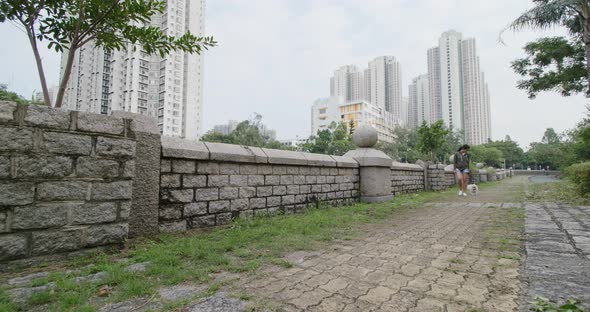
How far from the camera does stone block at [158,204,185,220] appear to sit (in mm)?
3529

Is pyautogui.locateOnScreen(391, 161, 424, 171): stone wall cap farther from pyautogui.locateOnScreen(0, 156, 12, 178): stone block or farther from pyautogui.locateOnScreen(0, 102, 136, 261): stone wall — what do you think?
pyautogui.locateOnScreen(0, 156, 12, 178): stone block

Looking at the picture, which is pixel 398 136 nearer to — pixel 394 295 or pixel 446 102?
pixel 446 102

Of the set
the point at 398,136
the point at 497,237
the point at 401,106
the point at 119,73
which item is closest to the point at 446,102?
the point at 398,136

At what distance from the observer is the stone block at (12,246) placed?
7.51 feet

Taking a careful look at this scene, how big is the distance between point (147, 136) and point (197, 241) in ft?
4.52

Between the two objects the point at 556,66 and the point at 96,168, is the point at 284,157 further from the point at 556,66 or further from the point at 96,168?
the point at 556,66

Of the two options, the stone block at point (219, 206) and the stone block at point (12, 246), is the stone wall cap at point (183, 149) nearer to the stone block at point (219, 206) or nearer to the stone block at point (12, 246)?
the stone block at point (219, 206)

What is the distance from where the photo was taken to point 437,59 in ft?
222

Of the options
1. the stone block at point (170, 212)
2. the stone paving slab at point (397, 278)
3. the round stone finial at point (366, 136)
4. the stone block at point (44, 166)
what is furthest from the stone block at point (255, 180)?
the round stone finial at point (366, 136)

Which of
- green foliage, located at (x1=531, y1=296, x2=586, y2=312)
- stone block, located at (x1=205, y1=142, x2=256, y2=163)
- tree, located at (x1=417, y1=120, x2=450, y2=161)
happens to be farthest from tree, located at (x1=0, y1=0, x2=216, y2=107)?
tree, located at (x1=417, y1=120, x2=450, y2=161)

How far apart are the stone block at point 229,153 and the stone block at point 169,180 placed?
0.56m

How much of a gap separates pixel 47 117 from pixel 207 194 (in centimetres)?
200

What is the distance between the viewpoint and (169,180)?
3.61 metres

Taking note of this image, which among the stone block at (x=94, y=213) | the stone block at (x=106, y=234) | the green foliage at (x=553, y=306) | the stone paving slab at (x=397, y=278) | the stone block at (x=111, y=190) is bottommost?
the stone paving slab at (x=397, y=278)
